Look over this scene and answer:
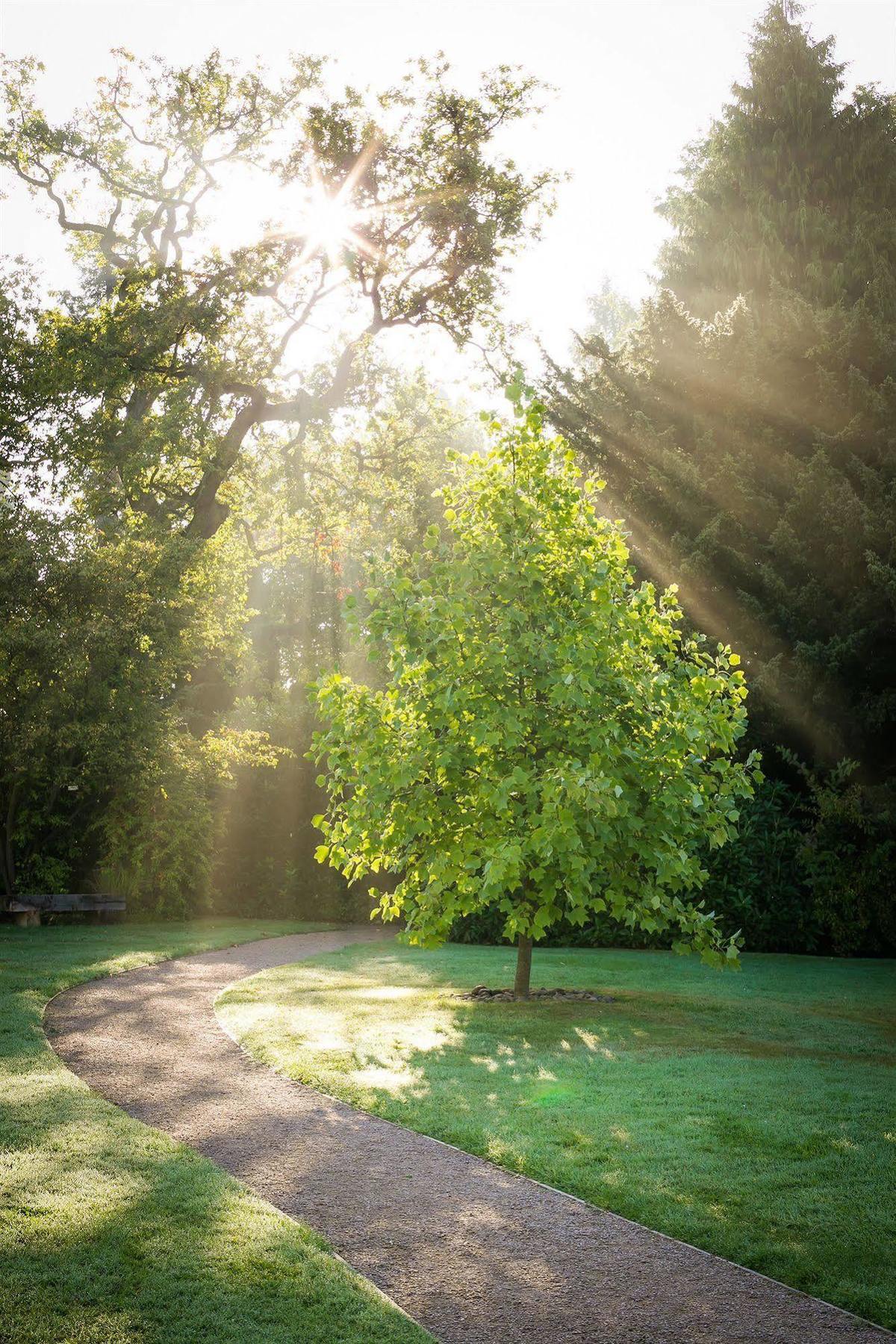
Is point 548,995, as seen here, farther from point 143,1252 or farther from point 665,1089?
point 143,1252

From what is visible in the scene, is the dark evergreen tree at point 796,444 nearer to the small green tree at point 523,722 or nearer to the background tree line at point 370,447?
the background tree line at point 370,447

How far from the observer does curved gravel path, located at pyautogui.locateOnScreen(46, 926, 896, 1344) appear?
12.5 ft

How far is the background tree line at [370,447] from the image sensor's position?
17.3m

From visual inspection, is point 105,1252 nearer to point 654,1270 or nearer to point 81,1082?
point 654,1270

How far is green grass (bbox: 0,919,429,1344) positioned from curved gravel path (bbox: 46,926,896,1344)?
256 mm

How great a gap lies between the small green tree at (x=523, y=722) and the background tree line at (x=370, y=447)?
713 centimetres

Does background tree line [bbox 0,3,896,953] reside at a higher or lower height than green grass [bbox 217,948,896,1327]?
higher

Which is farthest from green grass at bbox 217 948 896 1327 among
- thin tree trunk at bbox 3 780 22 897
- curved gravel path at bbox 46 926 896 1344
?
thin tree trunk at bbox 3 780 22 897

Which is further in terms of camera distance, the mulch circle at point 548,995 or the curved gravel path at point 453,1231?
the mulch circle at point 548,995

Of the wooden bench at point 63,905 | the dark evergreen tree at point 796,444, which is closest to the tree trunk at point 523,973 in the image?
the dark evergreen tree at point 796,444

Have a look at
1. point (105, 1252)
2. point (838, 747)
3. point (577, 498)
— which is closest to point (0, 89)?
point (577, 498)

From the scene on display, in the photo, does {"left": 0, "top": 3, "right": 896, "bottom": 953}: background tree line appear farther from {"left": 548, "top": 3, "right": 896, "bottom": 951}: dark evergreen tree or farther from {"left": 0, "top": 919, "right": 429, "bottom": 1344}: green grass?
{"left": 0, "top": 919, "right": 429, "bottom": 1344}: green grass

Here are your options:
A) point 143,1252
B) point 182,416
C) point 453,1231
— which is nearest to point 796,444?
point 182,416

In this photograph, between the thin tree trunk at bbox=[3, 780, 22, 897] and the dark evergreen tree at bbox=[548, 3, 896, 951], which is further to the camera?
the thin tree trunk at bbox=[3, 780, 22, 897]
